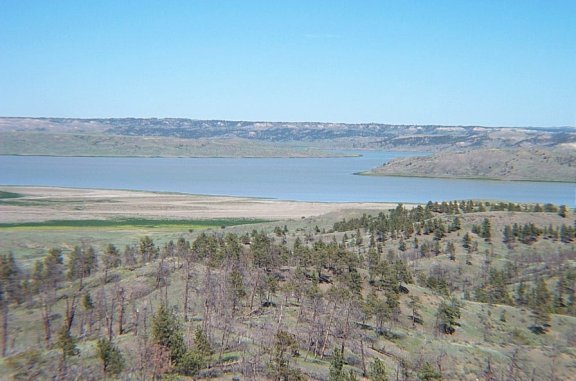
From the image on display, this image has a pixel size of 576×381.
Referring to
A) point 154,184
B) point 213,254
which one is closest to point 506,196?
point 154,184

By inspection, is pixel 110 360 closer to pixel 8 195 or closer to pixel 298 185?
pixel 8 195

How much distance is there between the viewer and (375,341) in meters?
32.7

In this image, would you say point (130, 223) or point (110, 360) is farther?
point (130, 223)

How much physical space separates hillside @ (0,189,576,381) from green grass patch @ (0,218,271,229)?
55.9 feet

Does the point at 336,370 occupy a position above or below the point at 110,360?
below

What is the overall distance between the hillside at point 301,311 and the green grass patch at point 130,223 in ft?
55.9

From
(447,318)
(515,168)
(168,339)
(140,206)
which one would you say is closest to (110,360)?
(168,339)

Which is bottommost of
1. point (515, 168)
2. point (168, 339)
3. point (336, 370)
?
point (515, 168)

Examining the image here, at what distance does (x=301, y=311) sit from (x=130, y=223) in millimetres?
56144

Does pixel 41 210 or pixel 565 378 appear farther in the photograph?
pixel 41 210

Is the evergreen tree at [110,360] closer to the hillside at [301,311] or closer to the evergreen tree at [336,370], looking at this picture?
the hillside at [301,311]

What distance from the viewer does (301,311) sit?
3400cm

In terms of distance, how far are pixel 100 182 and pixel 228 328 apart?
415ft

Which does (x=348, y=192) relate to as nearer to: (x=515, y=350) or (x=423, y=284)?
(x=423, y=284)
